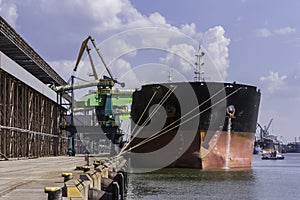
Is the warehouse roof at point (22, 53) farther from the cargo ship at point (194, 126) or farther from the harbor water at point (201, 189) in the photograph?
the harbor water at point (201, 189)

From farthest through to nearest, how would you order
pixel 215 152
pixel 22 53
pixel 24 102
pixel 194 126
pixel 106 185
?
pixel 24 102, pixel 22 53, pixel 194 126, pixel 215 152, pixel 106 185

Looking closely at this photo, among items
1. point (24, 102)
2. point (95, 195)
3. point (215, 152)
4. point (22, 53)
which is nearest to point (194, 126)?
point (215, 152)

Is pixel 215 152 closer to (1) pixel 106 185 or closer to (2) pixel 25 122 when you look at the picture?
(2) pixel 25 122

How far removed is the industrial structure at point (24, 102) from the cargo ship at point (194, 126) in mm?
9938

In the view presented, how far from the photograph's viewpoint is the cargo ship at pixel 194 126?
3597 centimetres

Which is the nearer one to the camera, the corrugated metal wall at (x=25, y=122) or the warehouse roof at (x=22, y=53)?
the warehouse roof at (x=22, y=53)

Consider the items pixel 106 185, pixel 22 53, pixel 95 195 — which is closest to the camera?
pixel 95 195

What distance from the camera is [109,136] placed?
58719 mm

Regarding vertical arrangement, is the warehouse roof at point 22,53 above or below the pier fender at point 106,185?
above

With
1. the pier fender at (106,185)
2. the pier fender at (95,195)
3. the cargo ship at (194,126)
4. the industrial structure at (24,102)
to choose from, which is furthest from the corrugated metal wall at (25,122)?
the pier fender at (95,195)

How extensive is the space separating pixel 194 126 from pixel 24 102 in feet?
57.6

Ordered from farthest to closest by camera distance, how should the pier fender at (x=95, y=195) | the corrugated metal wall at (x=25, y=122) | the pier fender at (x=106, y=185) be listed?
the corrugated metal wall at (x=25, y=122)
the pier fender at (x=106, y=185)
the pier fender at (x=95, y=195)

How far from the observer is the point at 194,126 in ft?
120

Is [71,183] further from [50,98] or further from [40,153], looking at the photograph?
[50,98]
